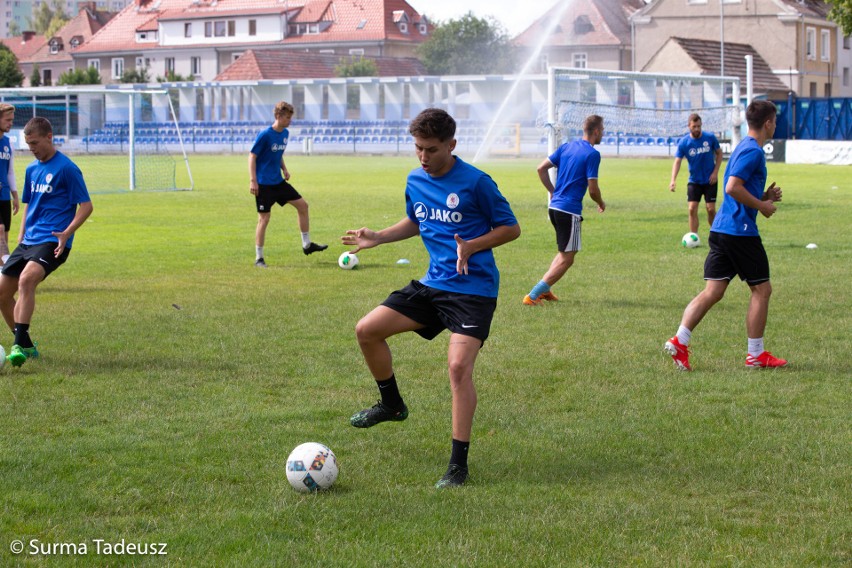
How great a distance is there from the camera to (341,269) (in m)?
14.5

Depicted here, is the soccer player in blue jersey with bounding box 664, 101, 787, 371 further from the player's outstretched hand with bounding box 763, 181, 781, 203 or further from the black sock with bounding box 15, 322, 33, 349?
the black sock with bounding box 15, 322, 33, 349

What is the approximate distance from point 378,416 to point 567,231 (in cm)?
570

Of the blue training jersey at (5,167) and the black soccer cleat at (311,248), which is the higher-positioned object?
the blue training jersey at (5,167)

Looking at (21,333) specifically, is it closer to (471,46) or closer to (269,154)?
(269,154)

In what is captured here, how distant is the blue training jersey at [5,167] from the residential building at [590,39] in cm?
6814

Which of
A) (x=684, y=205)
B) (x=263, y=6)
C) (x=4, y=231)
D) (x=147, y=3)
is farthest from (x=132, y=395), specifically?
(x=147, y=3)

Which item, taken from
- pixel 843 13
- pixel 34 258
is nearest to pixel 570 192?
pixel 34 258

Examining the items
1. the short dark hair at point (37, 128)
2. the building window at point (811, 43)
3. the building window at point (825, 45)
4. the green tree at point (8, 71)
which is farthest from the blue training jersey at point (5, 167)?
the green tree at point (8, 71)

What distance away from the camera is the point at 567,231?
11727mm

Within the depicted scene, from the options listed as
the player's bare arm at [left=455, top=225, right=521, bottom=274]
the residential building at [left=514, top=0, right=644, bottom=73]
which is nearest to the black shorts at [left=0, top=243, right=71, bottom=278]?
the player's bare arm at [left=455, top=225, right=521, bottom=274]

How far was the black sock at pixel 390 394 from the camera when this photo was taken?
641 cm

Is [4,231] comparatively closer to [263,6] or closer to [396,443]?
[396,443]

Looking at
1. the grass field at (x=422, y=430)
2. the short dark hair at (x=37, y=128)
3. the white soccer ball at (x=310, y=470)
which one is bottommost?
the grass field at (x=422, y=430)

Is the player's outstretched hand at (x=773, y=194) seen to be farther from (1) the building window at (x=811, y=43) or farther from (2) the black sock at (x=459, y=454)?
(1) the building window at (x=811, y=43)
